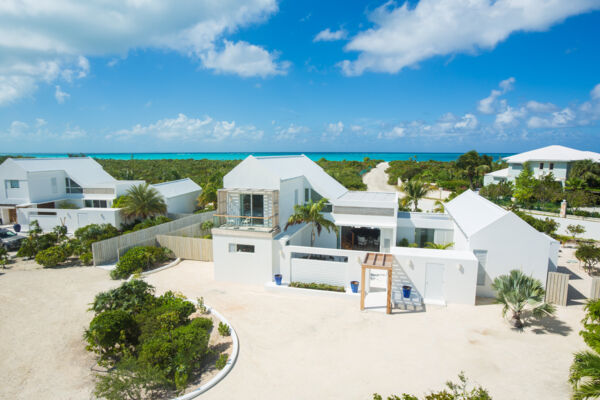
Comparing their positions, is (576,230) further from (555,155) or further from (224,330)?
(224,330)

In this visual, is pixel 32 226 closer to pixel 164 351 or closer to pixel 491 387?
pixel 164 351

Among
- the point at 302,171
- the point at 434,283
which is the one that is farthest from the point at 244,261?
the point at 434,283

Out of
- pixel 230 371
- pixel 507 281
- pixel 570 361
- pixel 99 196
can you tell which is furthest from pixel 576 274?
pixel 99 196

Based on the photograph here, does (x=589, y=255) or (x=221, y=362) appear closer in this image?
(x=221, y=362)

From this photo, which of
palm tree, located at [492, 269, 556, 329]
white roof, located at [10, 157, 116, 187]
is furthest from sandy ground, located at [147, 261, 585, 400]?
white roof, located at [10, 157, 116, 187]

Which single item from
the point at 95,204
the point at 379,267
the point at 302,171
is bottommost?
A: the point at 379,267

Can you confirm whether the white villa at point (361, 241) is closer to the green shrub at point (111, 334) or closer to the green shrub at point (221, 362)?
the green shrub at point (221, 362)

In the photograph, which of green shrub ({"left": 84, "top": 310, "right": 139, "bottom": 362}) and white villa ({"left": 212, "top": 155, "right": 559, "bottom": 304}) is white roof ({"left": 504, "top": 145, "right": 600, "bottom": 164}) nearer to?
white villa ({"left": 212, "top": 155, "right": 559, "bottom": 304})

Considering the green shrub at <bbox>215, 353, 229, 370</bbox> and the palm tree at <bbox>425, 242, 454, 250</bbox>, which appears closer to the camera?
the green shrub at <bbox>215, 353, 229, 370</bbox>
